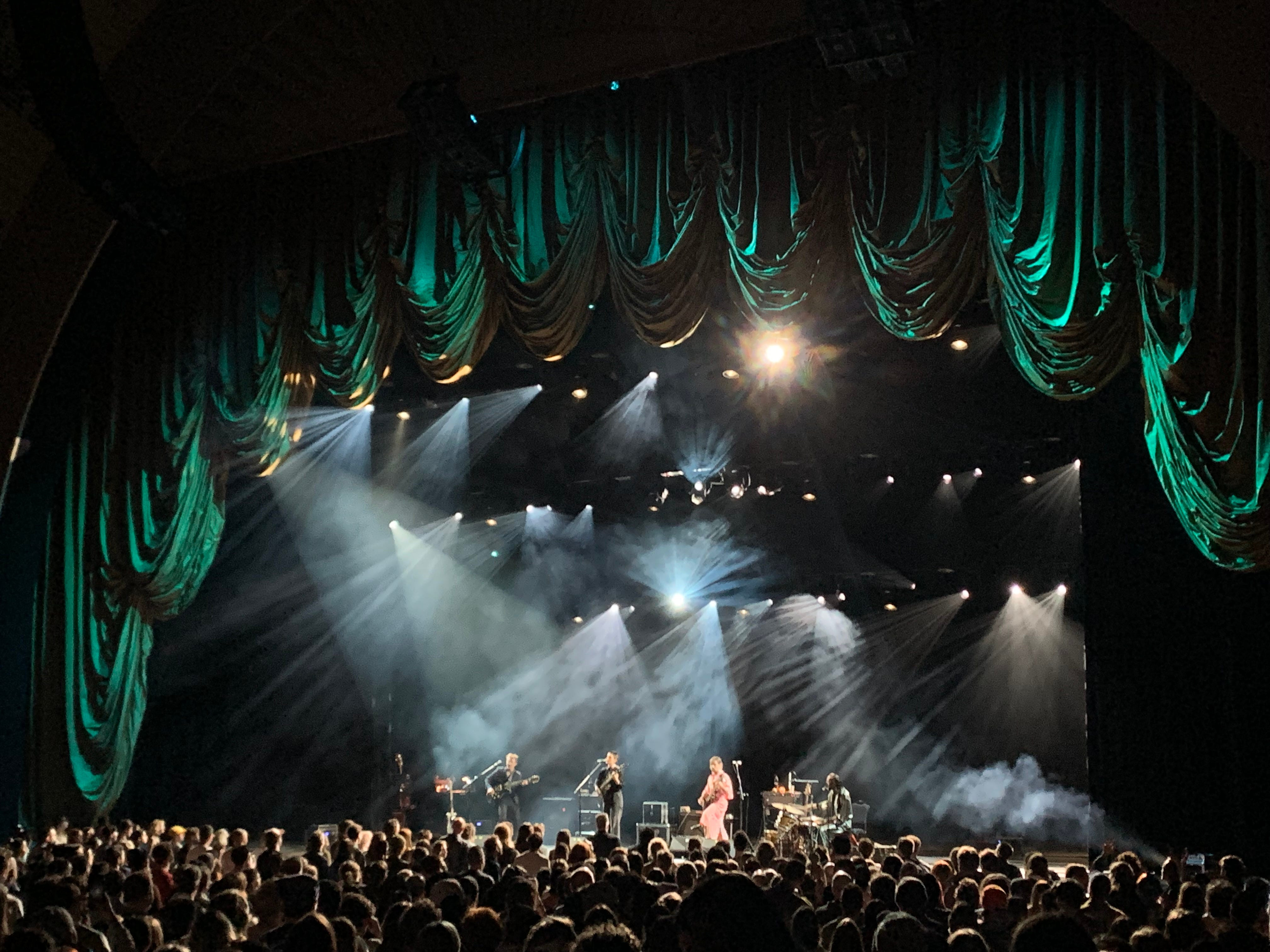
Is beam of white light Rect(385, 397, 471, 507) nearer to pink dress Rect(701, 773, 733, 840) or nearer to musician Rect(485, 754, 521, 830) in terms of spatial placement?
musician Rect(485, 754, 521, 830)

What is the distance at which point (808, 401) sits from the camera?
1441cm

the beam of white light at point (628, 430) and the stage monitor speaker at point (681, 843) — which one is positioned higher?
the beam of white light at point (628, 430)

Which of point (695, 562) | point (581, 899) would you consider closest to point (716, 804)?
point (695, 562)

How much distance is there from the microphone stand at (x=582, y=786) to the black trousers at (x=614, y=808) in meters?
1.00

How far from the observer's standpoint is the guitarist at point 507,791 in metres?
14.2

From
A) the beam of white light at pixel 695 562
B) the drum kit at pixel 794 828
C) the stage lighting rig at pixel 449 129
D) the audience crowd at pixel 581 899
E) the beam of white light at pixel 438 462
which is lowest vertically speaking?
the drum kit at pixel 794 828

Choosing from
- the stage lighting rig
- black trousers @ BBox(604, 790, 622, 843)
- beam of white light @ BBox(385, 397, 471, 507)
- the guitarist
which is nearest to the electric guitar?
the guitarist

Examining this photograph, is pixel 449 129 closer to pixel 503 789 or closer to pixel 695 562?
pixel 503 789

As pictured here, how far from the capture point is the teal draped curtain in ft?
21.2

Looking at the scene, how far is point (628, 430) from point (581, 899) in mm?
11084

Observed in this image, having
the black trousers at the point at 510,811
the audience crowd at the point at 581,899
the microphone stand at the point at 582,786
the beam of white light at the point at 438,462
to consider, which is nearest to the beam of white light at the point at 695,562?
the microphone stand at the point at 582,786

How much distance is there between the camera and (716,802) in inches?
535

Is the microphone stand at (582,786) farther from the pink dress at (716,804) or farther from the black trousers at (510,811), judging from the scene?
the pink dress at (716,804)

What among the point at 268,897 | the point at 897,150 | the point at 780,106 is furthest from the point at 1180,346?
the point at 268,897
